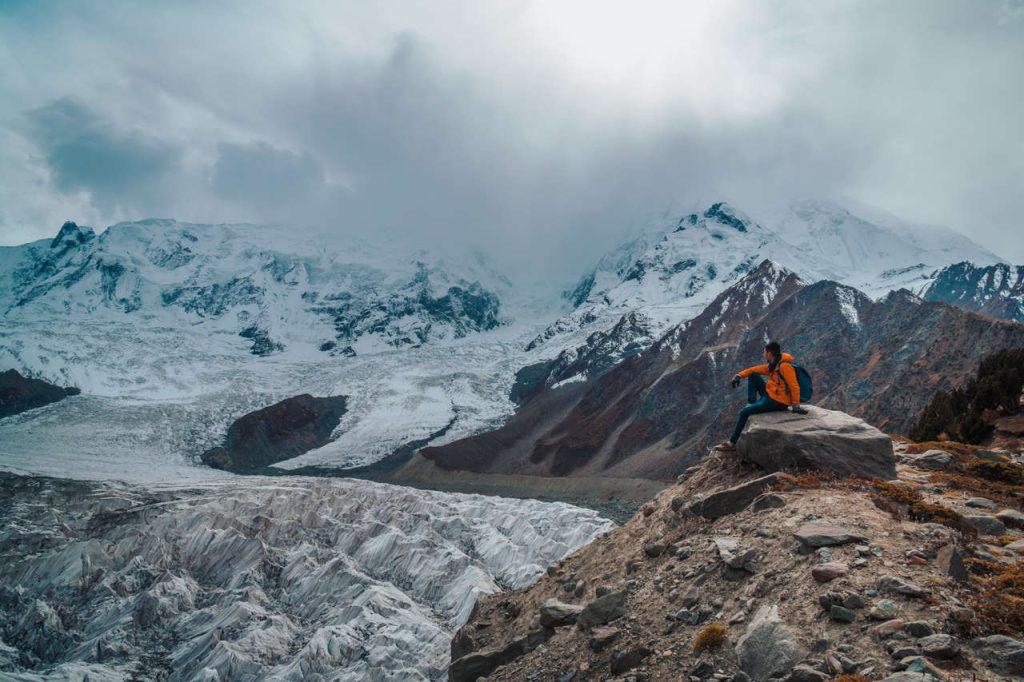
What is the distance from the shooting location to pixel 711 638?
8078 mm

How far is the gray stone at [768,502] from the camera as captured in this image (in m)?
10.3

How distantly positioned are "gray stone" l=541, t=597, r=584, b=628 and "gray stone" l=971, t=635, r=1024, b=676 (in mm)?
5958

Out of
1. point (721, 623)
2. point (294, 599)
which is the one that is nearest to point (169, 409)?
point (294, 599)

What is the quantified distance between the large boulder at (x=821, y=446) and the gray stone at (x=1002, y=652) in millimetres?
5154

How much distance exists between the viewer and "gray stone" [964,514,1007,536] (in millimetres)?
9164

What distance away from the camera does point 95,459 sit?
97625mm

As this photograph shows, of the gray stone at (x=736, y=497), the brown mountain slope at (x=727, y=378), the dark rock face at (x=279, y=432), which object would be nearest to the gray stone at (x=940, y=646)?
the gray stone at (x=736, y=497)

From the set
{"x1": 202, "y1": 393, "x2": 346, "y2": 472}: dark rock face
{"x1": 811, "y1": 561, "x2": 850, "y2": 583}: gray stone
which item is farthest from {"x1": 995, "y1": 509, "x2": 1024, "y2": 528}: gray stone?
{"x1": 202, "y1": 393, "x2": 346, "y2": 472}: dark rock face

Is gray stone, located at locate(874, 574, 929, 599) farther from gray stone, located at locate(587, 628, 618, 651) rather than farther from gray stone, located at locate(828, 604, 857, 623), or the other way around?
gray stone, located at locate(587, 628, 618, 651)

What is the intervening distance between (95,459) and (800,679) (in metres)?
115

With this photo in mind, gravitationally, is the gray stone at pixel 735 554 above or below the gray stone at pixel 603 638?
above

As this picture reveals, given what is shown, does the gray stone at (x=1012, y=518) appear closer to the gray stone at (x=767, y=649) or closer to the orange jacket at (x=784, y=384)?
the orange jacket at (x=784, y=384)

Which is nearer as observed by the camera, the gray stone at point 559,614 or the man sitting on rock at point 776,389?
the gray stone at point 559,614

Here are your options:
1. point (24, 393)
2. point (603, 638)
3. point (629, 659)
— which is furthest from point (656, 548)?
point (24, 393)
